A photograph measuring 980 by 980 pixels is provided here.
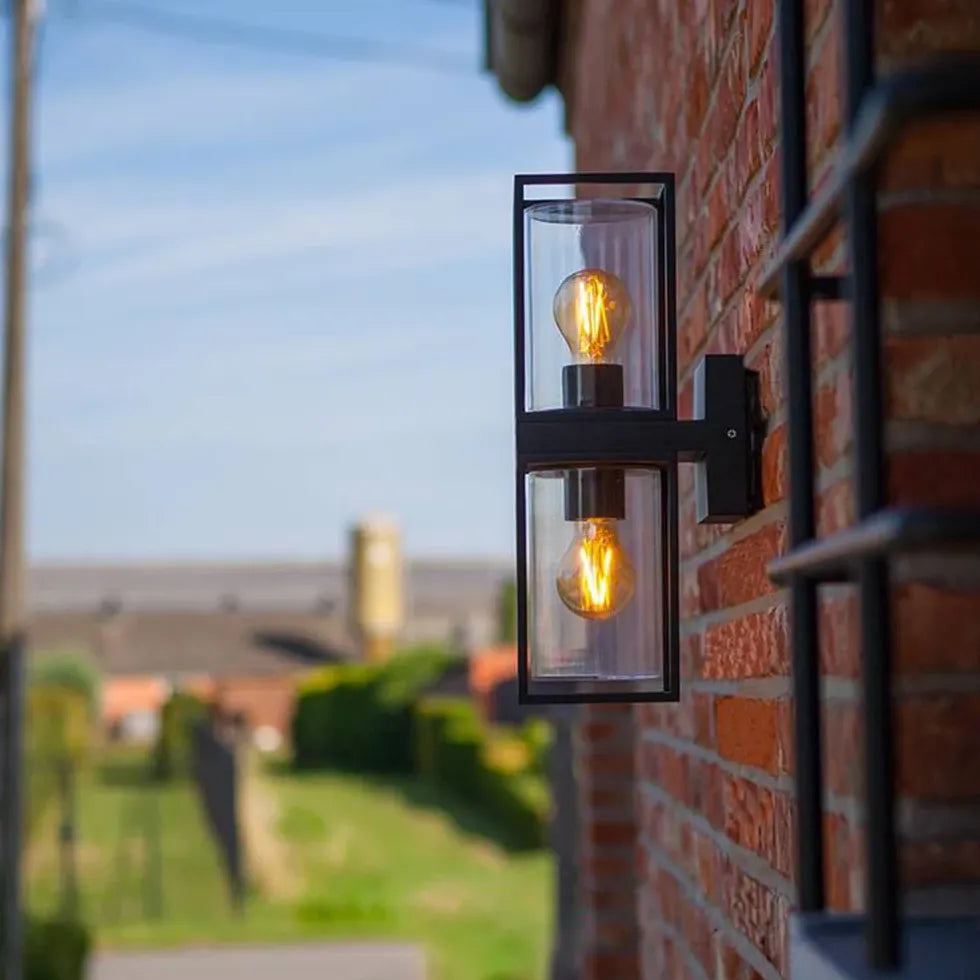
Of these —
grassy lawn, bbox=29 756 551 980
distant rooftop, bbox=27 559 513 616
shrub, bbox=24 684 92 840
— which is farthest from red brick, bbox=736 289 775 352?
distant rooftop, bbox=27 559 513 616

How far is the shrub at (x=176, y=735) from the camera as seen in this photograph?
24953 mm

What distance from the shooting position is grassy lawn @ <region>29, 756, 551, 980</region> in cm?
1380

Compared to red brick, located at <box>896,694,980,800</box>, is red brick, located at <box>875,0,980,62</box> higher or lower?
higher

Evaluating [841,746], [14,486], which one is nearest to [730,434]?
[841,746]

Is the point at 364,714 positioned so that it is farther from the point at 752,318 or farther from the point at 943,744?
the point at 943,744

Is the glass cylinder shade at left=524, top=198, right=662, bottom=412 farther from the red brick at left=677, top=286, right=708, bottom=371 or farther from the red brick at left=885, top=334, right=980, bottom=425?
the red brick at left=885, top=334, right=980, bottom=425

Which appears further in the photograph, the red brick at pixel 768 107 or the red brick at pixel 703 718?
the red brick at pixel 703 718

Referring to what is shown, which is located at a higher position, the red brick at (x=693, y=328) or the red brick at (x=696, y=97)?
the red brick at (x=696, y=97)

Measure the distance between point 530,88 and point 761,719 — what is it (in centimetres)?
309

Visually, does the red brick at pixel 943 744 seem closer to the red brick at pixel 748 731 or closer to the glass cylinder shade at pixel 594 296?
the red brick at pixel 748 731

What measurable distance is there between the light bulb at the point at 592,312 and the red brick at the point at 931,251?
62 cm

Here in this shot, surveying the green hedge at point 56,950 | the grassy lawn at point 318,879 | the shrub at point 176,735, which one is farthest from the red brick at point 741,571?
the shrub at point 176,735

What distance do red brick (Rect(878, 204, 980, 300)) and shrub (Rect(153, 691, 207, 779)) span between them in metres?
22.4

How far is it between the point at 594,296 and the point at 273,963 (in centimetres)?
1045
